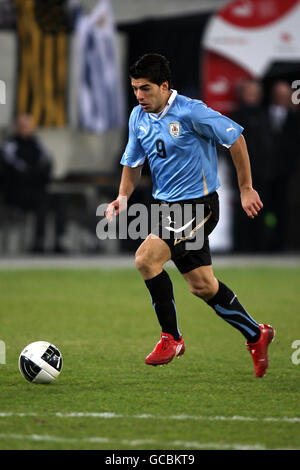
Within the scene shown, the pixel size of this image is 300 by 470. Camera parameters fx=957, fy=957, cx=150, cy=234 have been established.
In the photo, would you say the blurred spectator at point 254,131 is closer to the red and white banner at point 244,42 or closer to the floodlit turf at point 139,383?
the red and white banner at point 244,42

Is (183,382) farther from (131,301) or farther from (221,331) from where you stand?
(131,301)

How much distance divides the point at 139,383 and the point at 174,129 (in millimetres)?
1738

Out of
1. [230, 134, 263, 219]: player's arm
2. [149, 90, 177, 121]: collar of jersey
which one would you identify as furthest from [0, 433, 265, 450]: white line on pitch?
[149, 90, 177, 121]: collar of jersey

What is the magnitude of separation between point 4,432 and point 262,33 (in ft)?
41.7

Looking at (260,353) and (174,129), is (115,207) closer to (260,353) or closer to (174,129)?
(174,129)

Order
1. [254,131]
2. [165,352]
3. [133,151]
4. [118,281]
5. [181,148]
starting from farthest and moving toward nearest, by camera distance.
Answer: [254,131], [118,281], [133,151], [165,352], [181,148]

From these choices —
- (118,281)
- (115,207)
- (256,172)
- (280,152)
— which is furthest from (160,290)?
(280,152)

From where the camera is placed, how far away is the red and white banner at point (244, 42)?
16.5m

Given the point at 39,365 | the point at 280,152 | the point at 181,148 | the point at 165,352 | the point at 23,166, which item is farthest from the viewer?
the point at 280,152

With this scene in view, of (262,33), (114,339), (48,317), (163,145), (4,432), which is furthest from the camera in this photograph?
(262,33)

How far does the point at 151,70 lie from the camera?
6473 mm

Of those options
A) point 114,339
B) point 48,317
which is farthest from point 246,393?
point 48,317

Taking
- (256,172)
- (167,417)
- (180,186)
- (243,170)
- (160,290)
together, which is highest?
(243,170)
